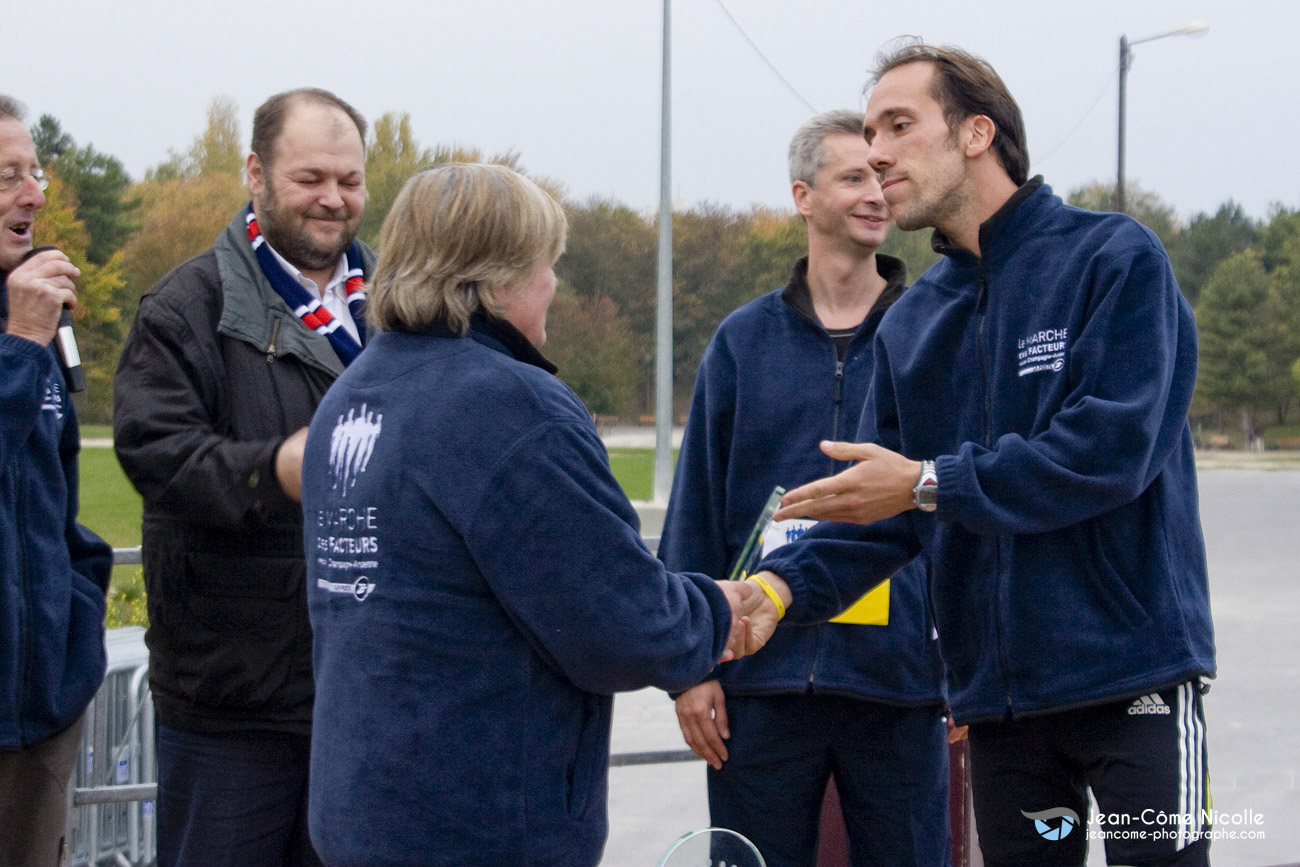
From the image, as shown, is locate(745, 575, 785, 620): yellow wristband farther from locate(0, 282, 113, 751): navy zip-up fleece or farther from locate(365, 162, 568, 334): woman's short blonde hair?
locate(0, 282, 113, 751): navy zip-up fleece

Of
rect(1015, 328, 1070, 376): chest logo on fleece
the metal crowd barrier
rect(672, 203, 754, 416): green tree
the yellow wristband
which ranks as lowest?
the metal crowd barrier

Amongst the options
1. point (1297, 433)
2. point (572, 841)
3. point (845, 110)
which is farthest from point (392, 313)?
point (1297, 433)

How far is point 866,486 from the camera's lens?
2.47 m

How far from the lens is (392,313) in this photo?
2.11m

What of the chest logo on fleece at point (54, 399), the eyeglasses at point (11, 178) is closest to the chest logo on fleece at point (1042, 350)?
the chest logo on fleece at point (54, 399)

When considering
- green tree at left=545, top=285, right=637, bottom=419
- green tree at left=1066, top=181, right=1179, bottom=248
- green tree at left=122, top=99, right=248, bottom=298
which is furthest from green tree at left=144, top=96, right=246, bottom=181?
green tree at left=1066, top=181, right=1179, bottom=248

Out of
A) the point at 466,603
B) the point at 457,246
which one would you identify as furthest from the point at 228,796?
the point at 457,246

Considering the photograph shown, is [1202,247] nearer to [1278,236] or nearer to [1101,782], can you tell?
[1278,236]

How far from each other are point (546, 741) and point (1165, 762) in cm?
112

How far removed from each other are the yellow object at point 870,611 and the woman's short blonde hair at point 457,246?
4.36 ft

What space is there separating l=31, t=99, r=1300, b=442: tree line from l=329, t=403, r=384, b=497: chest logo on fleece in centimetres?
1679

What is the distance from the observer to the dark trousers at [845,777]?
2.94m

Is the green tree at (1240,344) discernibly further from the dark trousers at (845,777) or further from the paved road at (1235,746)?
the dark trousers at (845,777)

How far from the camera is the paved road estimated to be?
16.5 ft
